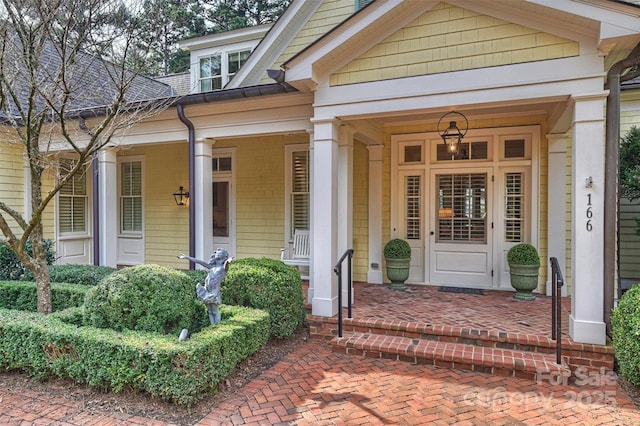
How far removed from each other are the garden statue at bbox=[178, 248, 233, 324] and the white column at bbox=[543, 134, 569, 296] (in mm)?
4919

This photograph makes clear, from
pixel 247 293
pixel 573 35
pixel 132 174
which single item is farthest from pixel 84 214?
pixel 573 35

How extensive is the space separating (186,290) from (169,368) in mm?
1053

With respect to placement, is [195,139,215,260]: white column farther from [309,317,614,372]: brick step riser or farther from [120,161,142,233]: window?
[120,161,142,233]: window

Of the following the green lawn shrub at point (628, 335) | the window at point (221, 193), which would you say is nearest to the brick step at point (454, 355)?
the green lawn shrub at point (628, 335)

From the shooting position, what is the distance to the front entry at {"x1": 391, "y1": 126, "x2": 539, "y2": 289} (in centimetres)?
622

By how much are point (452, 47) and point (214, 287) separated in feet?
12.0

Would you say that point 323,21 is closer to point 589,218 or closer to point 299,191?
point 299,191

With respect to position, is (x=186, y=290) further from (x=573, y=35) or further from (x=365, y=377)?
(x=573, y=35)

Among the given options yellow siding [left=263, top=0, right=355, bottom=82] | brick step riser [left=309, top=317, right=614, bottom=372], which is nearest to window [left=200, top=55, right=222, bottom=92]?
yellow siding [left=263, top=0, right=355, bottom=82]

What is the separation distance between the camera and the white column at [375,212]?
6.82 m

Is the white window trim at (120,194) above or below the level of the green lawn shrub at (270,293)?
above

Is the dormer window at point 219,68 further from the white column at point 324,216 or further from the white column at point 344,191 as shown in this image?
the white column at point 324,216

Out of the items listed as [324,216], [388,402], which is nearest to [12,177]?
[324,216]

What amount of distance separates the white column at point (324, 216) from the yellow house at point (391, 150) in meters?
0.02
